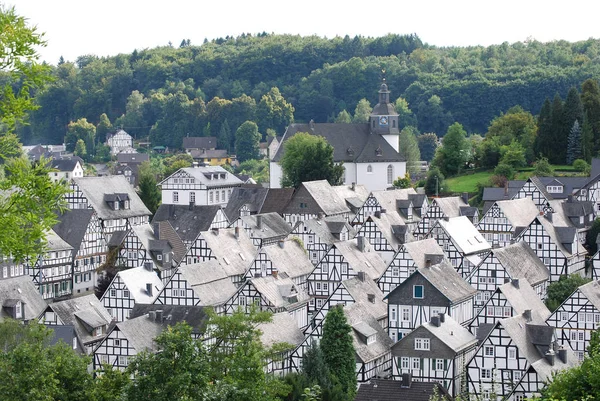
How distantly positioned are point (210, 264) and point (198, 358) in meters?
33.6

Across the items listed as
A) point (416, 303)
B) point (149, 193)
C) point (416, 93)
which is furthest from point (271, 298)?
point (416, 93)

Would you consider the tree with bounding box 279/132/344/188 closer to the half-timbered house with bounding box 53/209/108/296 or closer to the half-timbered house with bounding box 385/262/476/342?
the half-timbered house with bounding box 53/209/108/296

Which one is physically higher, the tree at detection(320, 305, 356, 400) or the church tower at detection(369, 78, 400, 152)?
the church tower at detection(369, 78, 400, 152)

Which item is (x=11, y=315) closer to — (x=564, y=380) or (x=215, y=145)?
(x=564, y=380)

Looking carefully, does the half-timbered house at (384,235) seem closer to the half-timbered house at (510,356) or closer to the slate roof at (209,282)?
the slate roof at (209,282)

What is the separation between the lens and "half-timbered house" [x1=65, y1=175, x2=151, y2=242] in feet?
246

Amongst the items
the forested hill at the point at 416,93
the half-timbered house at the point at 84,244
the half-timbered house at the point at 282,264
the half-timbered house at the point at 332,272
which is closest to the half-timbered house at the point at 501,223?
the half-timbered house at the point at 332,272

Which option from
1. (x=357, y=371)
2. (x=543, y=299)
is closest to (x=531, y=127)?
(x=543, y=299)

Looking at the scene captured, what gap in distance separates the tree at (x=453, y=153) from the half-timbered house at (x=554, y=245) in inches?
1246

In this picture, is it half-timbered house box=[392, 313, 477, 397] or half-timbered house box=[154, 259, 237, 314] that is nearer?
half-timbered house box=[392, 313, 477, 397]

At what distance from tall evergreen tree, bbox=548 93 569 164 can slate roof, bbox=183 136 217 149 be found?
267 feet

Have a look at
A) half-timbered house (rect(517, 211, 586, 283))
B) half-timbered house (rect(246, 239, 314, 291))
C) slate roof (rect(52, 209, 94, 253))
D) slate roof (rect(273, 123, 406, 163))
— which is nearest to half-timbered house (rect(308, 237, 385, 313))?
half-timbered house (rect(246, 239, 314, 291))

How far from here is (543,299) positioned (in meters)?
59.6

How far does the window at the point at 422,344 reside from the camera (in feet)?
155
